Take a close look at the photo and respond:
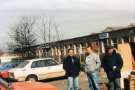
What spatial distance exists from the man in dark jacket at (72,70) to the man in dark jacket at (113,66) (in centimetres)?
150

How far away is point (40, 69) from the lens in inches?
983

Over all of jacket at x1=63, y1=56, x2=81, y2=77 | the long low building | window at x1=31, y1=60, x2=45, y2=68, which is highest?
jacket at x1=63, y1=56, x2=81, y2=77

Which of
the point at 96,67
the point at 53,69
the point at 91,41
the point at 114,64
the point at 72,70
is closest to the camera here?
the point at 114,64

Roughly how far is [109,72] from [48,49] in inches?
2024

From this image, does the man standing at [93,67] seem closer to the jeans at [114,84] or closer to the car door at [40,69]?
the jeans at [114,84]

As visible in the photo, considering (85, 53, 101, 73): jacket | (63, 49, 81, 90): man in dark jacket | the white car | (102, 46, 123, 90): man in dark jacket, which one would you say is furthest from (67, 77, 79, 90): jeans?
the white car

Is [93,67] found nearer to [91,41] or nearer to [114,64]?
[114,64]

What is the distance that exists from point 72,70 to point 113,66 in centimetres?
185

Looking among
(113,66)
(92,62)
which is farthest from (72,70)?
(113,66)

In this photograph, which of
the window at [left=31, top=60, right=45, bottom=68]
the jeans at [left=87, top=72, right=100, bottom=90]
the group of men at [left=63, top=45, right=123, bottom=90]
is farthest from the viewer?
the window at [left=31, top=60, right=45, bottom=68]

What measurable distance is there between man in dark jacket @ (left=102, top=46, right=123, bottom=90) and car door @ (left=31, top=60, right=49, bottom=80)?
11.3 m

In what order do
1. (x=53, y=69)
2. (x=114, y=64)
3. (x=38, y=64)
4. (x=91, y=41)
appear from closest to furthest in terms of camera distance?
(x=114, y=64), (x=38, y=64), (x=53, y=69), (x=91, y=41)

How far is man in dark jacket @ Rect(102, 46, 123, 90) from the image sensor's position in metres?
13.7

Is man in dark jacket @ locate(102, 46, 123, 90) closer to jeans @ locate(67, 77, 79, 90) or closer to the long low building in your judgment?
jeans @ locate(67, 77, 79, 90)
